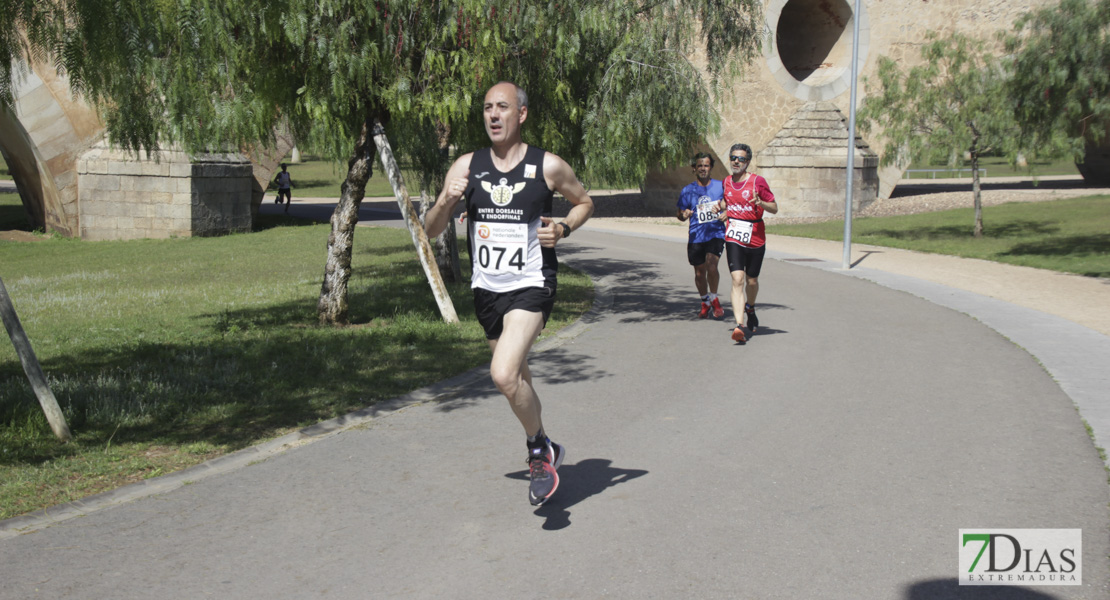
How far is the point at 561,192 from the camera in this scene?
501 cm

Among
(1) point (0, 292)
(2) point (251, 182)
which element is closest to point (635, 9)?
(1) point (0, 292)

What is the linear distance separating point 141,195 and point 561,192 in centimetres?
2091

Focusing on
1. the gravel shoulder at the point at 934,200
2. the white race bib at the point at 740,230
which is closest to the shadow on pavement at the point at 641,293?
the white race bib at the point at 740,230

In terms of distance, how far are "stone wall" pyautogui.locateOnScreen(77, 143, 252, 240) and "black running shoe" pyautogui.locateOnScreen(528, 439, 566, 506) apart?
20.2 meters

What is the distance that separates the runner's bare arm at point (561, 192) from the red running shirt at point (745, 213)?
181 inches

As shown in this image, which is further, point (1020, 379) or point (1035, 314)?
point (1035, 314)

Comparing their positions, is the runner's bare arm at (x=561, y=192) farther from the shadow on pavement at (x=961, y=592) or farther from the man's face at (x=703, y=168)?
the man's face at (x=703, y=168)

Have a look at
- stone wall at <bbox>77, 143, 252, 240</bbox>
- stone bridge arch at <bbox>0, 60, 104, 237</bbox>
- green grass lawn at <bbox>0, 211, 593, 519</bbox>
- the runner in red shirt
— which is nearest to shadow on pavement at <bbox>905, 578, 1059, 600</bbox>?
green grass lawn at <bbox>0, 211, 593, 519</bbox>

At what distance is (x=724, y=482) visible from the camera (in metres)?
5.26

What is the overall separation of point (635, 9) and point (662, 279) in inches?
237

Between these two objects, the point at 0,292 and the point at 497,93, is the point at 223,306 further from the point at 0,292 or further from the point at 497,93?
the point at 497,93

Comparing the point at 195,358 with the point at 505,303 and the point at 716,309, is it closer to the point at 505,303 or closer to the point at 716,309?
the point at 505,303

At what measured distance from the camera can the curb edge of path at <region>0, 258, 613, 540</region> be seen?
15.5 feet

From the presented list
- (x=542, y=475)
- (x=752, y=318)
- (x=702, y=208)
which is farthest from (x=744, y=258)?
(x=542, y=475)
